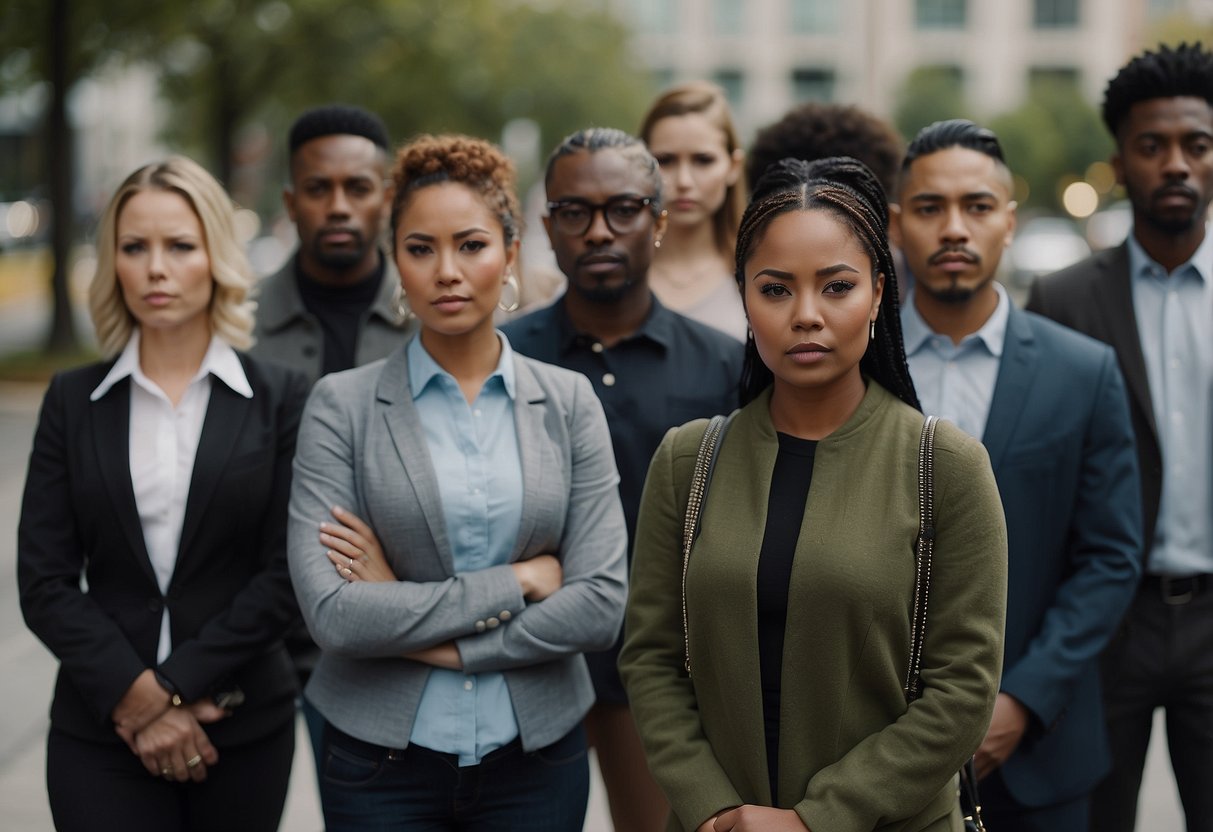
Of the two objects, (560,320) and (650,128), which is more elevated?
(650,128)

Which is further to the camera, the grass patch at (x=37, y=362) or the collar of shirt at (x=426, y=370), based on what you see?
the grass patch at (x=37, y=362)

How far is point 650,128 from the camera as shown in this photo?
17.4 ft

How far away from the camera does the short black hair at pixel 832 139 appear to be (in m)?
5.11

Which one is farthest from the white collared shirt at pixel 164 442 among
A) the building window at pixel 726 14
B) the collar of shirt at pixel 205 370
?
the building window at pixel 726 14

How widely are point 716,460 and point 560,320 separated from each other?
4.63 feet

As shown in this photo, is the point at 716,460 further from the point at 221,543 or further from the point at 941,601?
the point at 221,543

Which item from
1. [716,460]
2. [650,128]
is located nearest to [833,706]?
[716,460]

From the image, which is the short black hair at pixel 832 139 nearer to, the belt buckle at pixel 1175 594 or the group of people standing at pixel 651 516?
the group of people standing at pixel 651 516

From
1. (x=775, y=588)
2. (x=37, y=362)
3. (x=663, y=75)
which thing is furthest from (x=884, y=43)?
(x=775, y=588)

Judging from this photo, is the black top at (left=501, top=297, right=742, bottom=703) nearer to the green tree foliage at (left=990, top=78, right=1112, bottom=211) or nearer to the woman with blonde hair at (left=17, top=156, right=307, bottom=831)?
the woman with blonde hair at (left=17, top=156, right=307, bottom=831)

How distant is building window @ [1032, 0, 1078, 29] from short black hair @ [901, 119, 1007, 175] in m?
64.7

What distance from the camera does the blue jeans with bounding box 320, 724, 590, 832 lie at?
3236 millimetres

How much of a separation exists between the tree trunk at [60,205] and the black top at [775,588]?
17.8 metres

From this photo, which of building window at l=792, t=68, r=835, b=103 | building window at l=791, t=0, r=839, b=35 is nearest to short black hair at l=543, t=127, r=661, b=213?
building window at l=792, t=68, r=835, b=103
